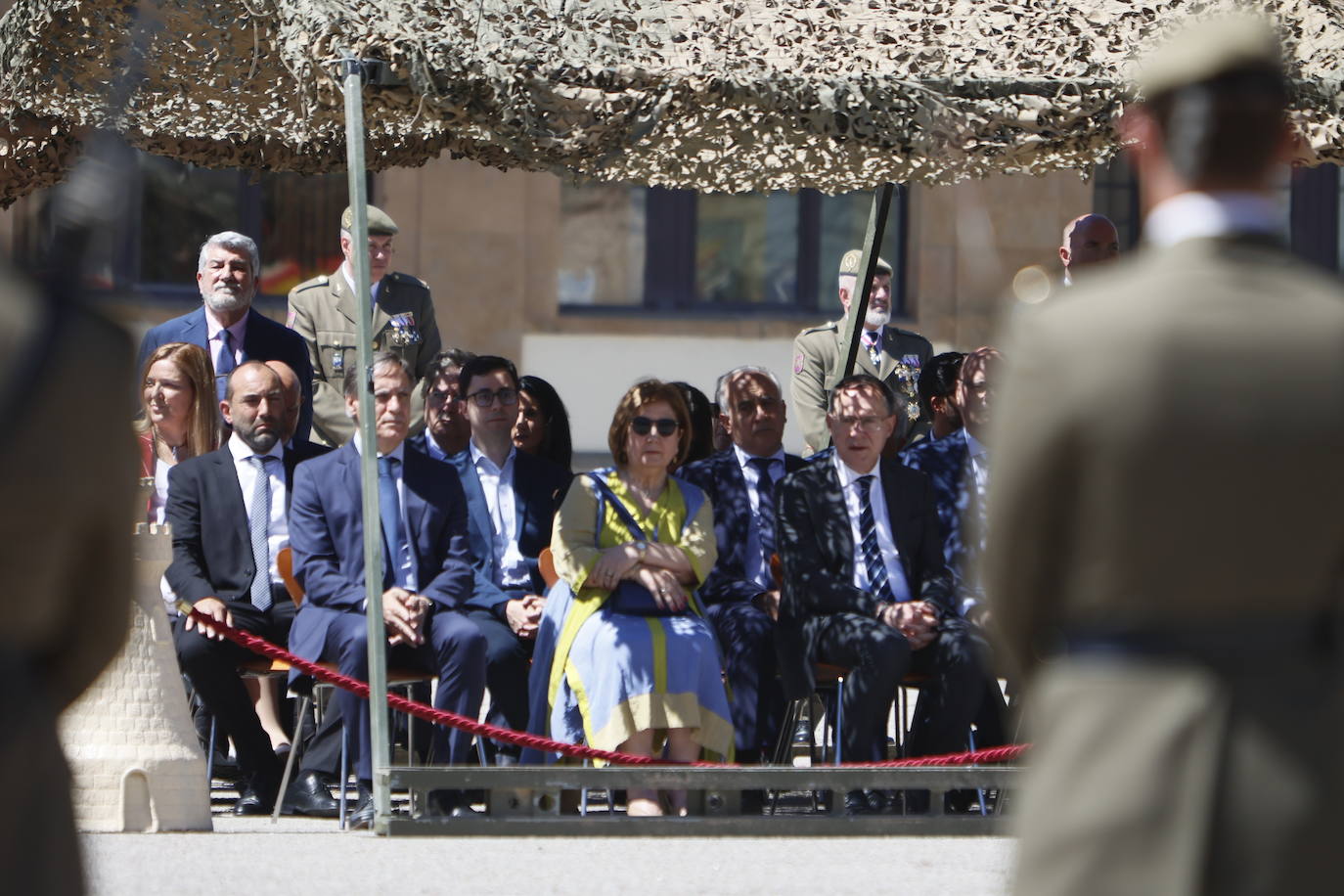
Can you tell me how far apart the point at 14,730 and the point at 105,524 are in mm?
250

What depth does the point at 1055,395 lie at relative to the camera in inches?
98.3

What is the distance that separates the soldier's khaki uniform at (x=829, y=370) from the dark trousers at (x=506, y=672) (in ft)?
8.31

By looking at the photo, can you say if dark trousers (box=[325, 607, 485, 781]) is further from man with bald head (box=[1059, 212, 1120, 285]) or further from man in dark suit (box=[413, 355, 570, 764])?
man with bald head (box=[1059, 212, 1120, 285])

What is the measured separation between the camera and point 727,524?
8.18 meters

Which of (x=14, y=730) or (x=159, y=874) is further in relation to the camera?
(x=159, y=874)

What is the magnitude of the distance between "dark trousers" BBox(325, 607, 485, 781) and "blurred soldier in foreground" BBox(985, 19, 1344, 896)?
4.96 meters

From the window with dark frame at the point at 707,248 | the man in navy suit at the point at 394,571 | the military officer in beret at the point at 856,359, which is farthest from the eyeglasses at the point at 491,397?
the window with dark frame at the point at 707,248

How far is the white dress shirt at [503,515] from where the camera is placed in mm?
7965

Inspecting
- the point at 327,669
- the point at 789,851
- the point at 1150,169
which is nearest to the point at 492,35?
the point at 327,669

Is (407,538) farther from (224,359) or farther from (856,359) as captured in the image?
(856,359)

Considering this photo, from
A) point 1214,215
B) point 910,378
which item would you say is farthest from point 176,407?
point 1214,215

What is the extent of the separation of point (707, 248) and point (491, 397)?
31.9 feet

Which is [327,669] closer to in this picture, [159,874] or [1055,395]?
[159,874]

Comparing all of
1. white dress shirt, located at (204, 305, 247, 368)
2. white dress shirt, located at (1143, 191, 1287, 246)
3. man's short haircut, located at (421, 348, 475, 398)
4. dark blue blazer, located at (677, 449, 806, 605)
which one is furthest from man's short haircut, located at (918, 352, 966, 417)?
white dress shirt, located at (1143, 191, 1287, 246)
